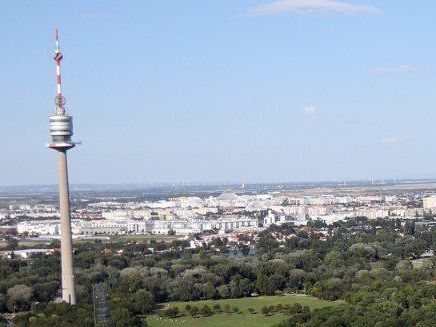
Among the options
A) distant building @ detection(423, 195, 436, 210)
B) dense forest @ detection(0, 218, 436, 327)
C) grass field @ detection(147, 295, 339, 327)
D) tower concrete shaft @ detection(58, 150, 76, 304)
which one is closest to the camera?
dense forest @ detection(0, 218, 436, 327)

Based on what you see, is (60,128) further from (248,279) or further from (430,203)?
(430,203)

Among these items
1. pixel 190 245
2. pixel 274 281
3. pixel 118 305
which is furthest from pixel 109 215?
pixel 118 305

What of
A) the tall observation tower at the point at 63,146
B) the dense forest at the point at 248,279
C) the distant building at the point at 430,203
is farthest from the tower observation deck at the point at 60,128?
the distant building at the point at 430,203

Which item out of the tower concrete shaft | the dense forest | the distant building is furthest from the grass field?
the distant building

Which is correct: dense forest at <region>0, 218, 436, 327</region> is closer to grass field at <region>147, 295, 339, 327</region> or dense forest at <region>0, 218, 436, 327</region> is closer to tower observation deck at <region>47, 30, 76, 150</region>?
grass field at <region>147, 295, 339, 327</region>

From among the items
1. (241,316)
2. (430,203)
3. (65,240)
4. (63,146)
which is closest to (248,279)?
(241,316)
